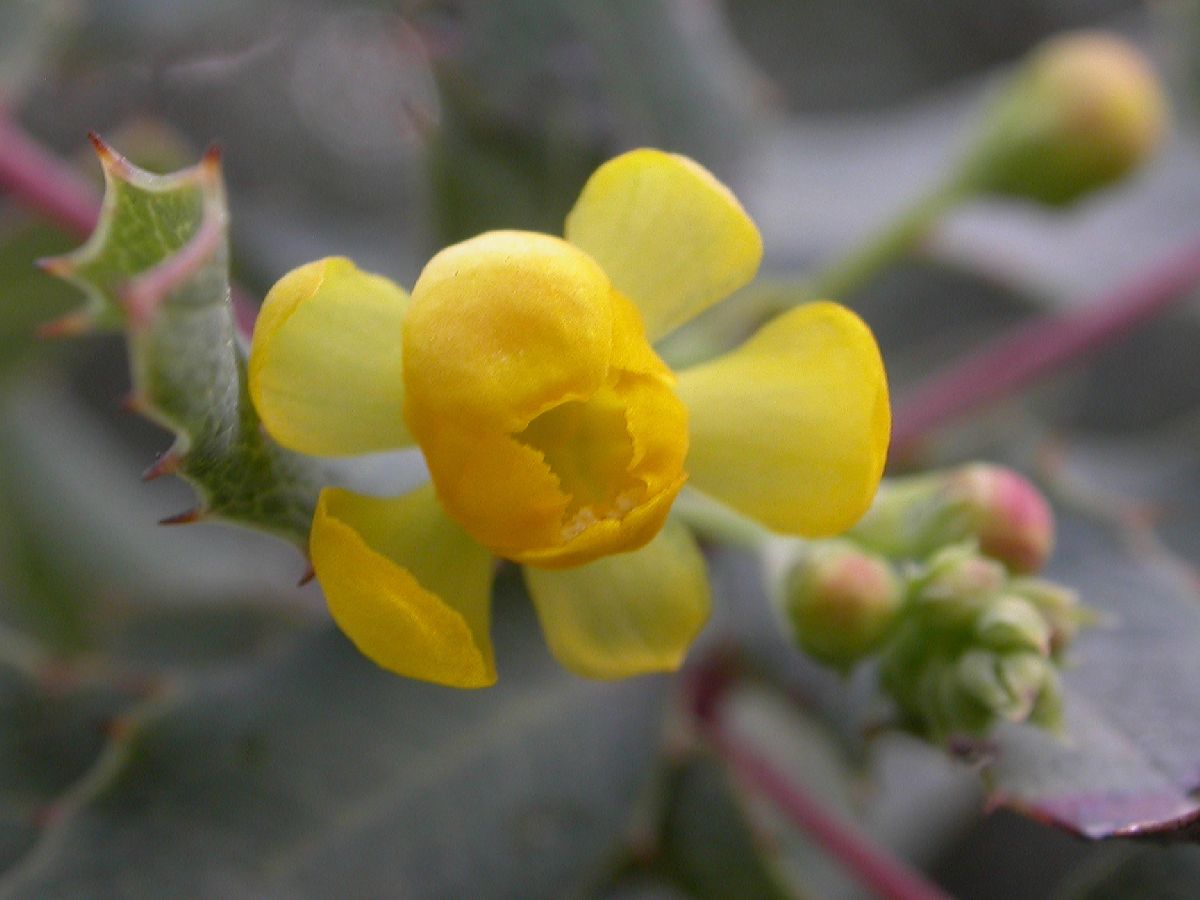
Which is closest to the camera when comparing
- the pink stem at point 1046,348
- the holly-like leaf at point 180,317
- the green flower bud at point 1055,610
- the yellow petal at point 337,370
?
the holly-like leaf at point 180,317

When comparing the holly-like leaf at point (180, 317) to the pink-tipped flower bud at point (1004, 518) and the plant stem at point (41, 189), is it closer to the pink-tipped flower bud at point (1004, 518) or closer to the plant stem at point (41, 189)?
the pink-tipped flower bud at point (1004, 518)

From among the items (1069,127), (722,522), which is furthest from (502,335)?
(1069,127)

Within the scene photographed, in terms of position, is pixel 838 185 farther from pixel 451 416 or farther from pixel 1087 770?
pixel 451 416

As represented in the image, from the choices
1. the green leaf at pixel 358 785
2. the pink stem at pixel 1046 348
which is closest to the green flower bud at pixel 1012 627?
the green leaf at pixel 358 785

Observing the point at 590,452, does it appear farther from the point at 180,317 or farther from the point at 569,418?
the point at 180,317

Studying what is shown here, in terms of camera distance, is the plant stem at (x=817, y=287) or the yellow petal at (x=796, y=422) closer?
the yellow petal at (x=796, y=422)

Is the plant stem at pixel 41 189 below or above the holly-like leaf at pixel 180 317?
below

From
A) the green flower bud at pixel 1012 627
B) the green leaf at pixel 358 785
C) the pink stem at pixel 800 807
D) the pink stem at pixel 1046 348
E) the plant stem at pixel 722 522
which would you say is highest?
the green flower bud at pixel 1012 627

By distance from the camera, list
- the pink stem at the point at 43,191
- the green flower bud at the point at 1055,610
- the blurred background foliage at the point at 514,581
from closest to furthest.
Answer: the green flower bud at the point at 1055,610, the blurred background foliage at the point at 514,581, the pink stem at the point at 43,191

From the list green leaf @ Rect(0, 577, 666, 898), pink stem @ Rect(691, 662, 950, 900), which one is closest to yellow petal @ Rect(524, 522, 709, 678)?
green leaf @ Rect(0, 577, 666, 898)
